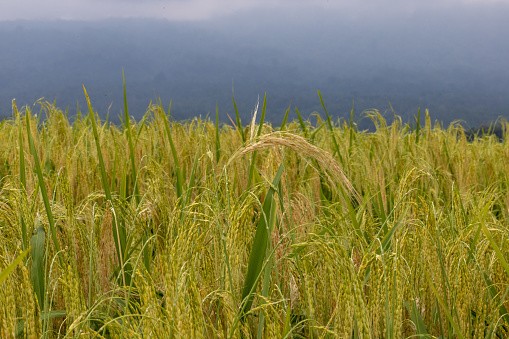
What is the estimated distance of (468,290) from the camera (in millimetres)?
843

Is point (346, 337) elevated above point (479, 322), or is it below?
above

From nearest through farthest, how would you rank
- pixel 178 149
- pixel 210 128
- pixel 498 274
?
pixel 498 274, pixel 178 149, pixel 210 128

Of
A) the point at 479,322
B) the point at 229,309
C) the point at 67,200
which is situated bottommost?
the point at 479,322

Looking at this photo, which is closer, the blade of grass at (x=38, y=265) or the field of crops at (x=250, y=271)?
the field of crops at (x=250, y=271)

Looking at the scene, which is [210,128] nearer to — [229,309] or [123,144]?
[123,144]

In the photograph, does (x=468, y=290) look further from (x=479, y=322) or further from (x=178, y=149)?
(x=178, y=149)

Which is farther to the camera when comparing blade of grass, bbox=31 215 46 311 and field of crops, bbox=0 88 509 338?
blade of grass, bbox=31 215 46 311

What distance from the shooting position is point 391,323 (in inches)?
30.0

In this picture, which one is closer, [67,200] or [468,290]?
[468,290]

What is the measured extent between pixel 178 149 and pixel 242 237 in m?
1.51

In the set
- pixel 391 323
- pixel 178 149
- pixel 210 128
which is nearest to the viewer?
pixel 391 323

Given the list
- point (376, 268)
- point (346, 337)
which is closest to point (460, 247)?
point (376, 268)

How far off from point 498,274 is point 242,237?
649 millimetres

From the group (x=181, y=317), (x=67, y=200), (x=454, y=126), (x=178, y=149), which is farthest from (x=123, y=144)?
(x=454, y=126)
